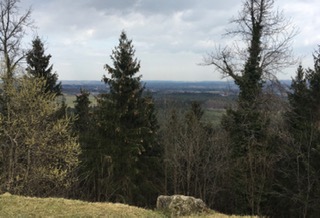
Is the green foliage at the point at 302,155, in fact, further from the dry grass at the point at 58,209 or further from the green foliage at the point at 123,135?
the dry grass at the point at 58,209

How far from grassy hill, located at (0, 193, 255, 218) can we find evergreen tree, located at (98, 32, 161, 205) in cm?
1329

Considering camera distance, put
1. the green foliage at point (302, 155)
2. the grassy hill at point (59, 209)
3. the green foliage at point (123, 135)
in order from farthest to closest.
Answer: the green foliage at point (123, 135), the green foliage at point (302, 155), the grassy hill at point (59, 209)

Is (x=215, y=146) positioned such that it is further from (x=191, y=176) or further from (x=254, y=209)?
(x=254, y=209)

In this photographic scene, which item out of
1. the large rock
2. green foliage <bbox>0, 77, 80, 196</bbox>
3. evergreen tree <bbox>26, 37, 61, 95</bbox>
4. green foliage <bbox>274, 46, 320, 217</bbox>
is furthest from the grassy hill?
evergreen tree <bbox>26, 37, 61, 95</bbox>

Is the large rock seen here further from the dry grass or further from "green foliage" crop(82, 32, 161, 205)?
"green foliage" crop(82, 32, 161, 205)

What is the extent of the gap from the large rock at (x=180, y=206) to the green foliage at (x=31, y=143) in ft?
19.0

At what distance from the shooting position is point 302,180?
22.6 m

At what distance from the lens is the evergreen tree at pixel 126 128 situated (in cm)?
2352

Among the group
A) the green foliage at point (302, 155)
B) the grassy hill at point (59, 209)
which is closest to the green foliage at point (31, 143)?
the grassy hill at point (59, 209)

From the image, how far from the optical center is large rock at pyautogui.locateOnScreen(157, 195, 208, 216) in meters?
10.5

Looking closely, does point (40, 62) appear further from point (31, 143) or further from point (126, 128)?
point (31, 143)

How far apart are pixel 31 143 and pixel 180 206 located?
24.1ft

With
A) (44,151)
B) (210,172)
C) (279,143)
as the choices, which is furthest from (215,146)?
(44,151)

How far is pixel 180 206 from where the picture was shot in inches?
420
